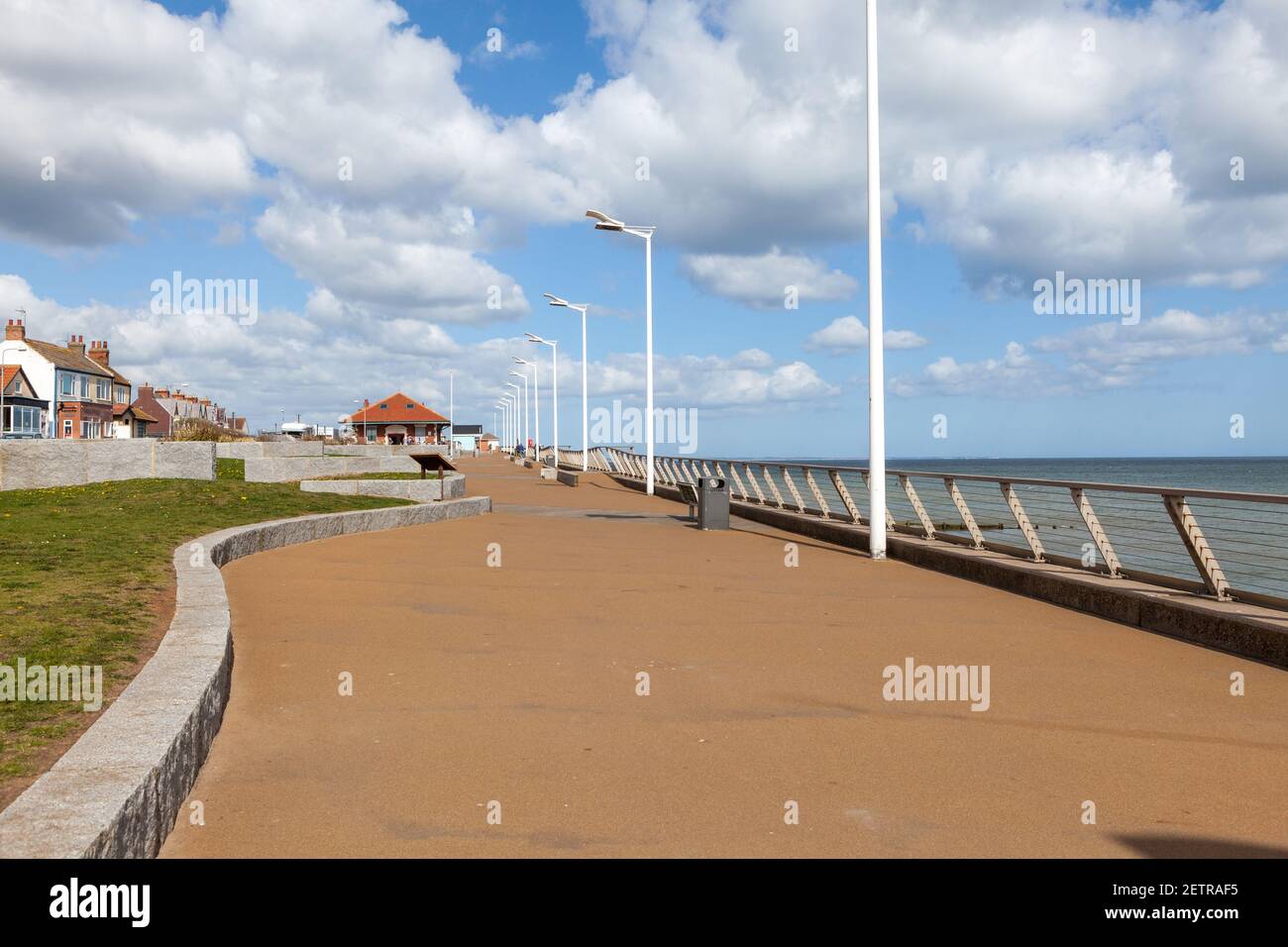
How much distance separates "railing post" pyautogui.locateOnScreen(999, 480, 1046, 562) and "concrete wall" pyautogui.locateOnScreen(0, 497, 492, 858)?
25.8ft

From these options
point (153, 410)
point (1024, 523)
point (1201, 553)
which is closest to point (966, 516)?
point (1024, 523)

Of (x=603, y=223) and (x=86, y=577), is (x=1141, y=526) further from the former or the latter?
(x=603, y=223)

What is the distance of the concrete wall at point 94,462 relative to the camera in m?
19.5

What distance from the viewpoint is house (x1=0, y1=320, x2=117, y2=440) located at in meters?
79.7

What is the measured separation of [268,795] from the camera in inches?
180

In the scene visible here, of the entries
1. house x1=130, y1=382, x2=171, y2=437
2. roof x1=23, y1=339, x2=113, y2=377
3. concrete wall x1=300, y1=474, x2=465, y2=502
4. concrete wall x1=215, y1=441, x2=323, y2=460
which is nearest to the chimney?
roof x1=23, y1=339, x2=113, y2=377

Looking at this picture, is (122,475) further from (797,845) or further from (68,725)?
(797,845)

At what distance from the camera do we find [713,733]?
5641 mm

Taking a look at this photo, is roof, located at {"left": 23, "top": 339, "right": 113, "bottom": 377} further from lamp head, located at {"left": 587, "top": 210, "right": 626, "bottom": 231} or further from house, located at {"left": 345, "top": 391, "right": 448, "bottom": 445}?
lamp head, located at {"left": 587, "top": 210, "right": 626, "bottom": 231}

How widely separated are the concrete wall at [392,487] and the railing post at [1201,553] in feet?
52.3

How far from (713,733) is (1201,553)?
495 cm

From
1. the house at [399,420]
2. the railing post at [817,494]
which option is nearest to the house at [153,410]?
the house at [399,420]

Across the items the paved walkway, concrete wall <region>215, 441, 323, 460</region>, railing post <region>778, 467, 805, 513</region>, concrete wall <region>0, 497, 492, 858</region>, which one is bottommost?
the paved walkway

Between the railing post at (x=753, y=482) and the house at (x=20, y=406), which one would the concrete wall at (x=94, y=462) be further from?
the house at (x=20, y=406)
